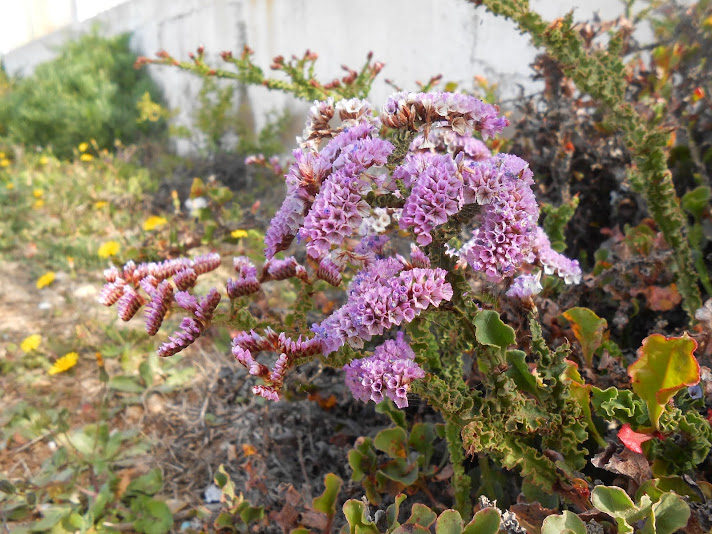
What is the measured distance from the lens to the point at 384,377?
100 cm

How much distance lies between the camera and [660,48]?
2334 millimetres

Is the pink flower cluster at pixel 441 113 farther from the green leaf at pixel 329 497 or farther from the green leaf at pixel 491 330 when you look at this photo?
the green leaf at pixel 329 497

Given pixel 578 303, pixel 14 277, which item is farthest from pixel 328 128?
pixel 14 277

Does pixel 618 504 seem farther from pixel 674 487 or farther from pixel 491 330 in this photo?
pixel 491 330

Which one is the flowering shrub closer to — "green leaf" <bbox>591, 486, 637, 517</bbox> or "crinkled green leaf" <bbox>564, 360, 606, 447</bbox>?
"crinkled green leaf" <bbox>564, 360, 606, 447</bbox>

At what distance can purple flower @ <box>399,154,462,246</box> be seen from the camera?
0.92 m

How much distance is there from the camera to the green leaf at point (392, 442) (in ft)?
4.65

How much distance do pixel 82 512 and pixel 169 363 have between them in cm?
89

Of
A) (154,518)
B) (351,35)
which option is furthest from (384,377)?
(351,35)

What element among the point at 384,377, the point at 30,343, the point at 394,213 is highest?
the point at 394,213

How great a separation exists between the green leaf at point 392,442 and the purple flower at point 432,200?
2.26 feet

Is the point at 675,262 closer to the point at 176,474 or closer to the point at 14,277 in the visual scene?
the point at 176,474

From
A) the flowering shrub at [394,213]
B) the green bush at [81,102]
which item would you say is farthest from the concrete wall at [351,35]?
the flowering shrub at [394,213]

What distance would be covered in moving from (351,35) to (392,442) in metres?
3.80
